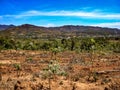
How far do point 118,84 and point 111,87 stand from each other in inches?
35.4

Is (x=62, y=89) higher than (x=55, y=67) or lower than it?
lower

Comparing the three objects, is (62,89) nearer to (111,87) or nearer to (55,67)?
(55,67)

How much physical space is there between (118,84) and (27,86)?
237 inches

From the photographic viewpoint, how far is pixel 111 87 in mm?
17734

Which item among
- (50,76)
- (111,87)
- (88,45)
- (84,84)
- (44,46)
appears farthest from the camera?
(44,46)

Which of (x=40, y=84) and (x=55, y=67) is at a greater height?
(x=55, y=67)

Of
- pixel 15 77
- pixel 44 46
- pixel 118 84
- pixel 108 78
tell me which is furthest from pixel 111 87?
pixel 44 46

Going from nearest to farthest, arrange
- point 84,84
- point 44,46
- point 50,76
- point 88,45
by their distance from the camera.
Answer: point 84,84, point 50,76, point 88,45, point 44,46

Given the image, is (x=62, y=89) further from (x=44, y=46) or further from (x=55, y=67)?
(x=44, y=46)

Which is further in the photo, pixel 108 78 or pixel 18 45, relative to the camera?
pixel 18 45

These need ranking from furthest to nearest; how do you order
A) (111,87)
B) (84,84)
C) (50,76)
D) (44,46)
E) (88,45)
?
(44,46) → (88,45) → (50,76) → (84,84) → (111,87)

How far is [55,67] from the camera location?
60.8 feet

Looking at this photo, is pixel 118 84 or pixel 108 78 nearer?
pixel 118 84

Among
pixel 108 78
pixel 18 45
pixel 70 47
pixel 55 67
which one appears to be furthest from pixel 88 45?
pixel 55 67
